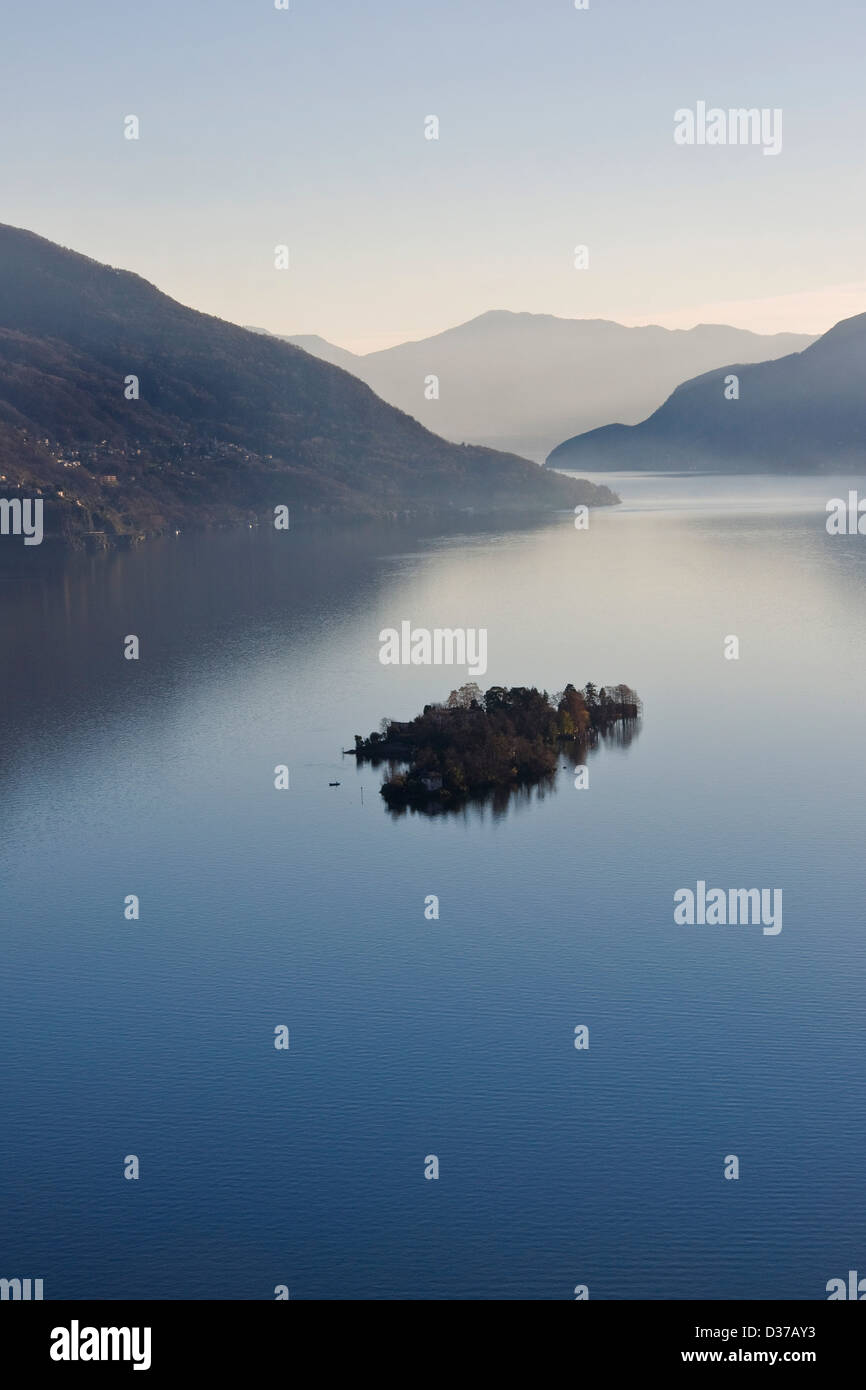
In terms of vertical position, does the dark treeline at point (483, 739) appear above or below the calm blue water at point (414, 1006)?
above

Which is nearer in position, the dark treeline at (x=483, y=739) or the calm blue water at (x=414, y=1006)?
the calm blue water at (x=414, y=1006)

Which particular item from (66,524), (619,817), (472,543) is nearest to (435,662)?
(619,817)

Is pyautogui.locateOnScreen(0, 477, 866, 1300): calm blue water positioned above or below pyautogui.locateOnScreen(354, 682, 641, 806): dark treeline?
below

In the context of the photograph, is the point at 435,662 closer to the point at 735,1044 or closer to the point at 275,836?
the point at 275,836

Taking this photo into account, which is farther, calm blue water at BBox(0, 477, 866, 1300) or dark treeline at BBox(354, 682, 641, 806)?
dark treeline at BBox(354, 682, 641, 806)
